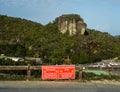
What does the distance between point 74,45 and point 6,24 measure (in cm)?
5060

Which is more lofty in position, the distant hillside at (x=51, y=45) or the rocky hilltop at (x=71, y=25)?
the rocky hilltop at (x=71, y=25)

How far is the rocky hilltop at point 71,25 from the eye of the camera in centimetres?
16050

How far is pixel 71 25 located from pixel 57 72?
136 m

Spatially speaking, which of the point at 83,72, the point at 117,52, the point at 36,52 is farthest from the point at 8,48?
the point at 83,72

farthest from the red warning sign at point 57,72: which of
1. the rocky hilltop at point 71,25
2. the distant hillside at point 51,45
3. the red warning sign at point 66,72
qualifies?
the rocky hilltop at point 71,25

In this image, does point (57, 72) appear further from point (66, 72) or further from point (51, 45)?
point (51, 45)

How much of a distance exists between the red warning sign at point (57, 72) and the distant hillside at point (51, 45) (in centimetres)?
7524

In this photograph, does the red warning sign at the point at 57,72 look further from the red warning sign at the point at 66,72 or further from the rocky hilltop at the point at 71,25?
the rocky hilltop at the point at 71,25

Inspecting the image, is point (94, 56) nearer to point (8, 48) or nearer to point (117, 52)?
point (117, 52)

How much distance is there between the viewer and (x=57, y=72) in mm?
26516

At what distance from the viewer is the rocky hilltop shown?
160500mm

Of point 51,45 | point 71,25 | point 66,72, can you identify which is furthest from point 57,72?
point 71,25

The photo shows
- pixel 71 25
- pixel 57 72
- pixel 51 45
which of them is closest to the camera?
pixel 57 72

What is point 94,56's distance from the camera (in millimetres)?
123312
